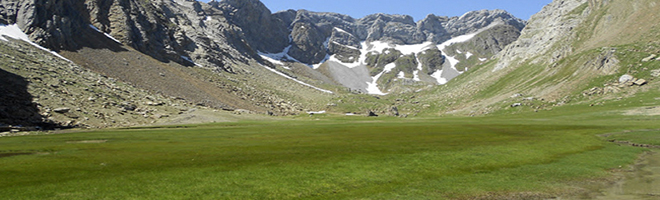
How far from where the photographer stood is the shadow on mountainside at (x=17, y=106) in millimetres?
63250

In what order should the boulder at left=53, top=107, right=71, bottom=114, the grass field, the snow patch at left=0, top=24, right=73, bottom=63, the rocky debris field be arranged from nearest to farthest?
the grass field
the rocky debris field
the boulder at left=53, top=107, right=71, bottom=114
the snow patch at left=0, top=24, right=73, bottom=63

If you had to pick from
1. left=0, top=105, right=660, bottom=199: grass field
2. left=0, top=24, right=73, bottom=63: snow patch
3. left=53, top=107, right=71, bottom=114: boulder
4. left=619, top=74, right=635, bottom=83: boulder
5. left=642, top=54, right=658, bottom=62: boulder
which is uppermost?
left=642, top=54, right=658, bottom=62: boulder

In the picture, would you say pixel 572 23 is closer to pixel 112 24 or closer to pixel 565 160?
pixel 565 160

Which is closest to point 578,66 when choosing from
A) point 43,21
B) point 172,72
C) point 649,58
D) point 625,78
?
point 649,58

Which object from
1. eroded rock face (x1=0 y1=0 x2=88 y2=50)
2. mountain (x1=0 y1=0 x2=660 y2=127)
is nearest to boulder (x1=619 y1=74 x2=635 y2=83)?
mountain (x1=0 y1=0 x2=660 y2=127)

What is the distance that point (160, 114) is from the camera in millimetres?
93625

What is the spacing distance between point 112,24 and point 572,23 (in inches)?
9318

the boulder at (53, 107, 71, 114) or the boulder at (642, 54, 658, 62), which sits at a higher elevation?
the boulder at (642, 54, 658, 62)

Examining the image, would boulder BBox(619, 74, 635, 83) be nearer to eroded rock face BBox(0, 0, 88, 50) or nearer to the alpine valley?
the alpine valley

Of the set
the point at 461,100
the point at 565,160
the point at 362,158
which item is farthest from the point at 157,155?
the point at 461,100

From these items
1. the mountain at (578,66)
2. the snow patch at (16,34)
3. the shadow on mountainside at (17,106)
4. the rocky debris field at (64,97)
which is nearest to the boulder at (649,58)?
the mountain at (578,66)

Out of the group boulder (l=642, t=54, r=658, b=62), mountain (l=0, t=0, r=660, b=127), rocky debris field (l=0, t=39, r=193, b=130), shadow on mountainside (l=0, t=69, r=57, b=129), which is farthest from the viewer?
boulder (l=642, t=54, r=658, b=62)

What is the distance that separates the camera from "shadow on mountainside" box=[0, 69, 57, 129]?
63250 millimetres

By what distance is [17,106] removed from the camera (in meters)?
67.1
